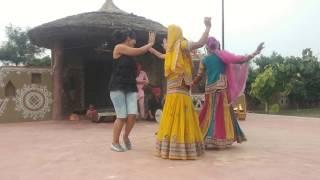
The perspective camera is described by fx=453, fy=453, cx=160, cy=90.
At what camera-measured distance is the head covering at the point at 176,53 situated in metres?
5.86

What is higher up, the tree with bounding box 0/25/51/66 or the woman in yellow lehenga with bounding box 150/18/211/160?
the tree with bounding box 0/25/51/66

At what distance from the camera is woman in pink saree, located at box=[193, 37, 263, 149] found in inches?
254

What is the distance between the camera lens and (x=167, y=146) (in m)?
5.74

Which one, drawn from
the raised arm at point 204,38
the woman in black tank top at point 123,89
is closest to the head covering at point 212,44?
the raised arm at point 204,38

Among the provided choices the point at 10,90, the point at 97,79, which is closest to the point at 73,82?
the point at 97,79

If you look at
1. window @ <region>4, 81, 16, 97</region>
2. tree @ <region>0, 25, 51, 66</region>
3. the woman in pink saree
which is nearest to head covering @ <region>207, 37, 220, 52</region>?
the woman in pink saree

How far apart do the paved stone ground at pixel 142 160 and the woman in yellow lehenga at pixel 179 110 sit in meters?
0.18

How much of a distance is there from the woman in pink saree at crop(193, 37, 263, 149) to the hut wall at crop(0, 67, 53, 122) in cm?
670

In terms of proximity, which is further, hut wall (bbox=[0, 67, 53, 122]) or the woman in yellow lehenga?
hut wall (bbox=[0, 67, 53, 122])

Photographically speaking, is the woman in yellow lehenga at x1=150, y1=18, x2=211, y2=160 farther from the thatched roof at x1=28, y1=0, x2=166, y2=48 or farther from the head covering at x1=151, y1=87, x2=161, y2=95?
the head covering at x1=151, y1=87, x2=161, y2=95

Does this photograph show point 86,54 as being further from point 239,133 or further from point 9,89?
point 239,133

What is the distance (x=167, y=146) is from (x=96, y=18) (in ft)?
21.6

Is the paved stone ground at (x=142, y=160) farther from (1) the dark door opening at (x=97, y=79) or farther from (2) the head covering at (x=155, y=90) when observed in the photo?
(1) the dark door opening at (x=97, y=79)

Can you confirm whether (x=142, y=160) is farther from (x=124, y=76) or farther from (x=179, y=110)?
(x=124, y=76)
